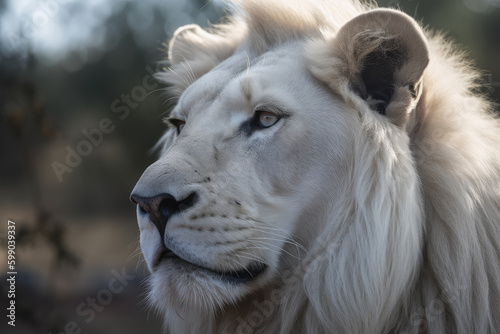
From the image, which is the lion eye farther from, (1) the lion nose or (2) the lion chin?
(1) the lion nose

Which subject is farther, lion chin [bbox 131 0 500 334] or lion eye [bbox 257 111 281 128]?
lion eye [bbox 257 111 281 128]

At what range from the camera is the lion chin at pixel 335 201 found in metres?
1.68

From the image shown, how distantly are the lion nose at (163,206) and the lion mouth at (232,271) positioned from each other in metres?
0.08

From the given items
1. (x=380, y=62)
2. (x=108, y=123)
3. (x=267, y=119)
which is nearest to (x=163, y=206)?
(x=267, y=119)

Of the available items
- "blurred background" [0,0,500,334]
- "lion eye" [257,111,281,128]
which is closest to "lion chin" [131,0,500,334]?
"lion eye" [257,111,281,128]

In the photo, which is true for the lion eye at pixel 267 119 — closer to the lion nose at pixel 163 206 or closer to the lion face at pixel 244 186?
the lion face at pixel 244 186

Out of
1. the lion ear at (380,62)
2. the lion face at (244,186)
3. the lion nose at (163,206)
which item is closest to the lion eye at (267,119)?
the lion face at (244,186)

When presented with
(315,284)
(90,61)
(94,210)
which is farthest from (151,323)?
(315,284)

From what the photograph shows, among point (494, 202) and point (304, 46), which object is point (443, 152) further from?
point (304, 46)

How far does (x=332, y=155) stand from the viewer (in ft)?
5.85

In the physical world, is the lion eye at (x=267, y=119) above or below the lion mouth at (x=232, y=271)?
above

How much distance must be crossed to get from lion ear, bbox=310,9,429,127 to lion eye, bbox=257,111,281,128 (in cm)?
21

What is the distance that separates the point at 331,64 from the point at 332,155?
31 centimetres

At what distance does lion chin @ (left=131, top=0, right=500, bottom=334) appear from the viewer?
1682 mm
